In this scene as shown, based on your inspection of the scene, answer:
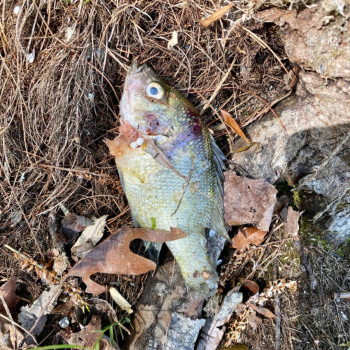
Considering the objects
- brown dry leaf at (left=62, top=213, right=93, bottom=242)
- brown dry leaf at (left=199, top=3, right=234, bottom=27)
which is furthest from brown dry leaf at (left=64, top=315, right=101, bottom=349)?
brown dry leaf at (left=199, top=3, right=234, bottom=27)

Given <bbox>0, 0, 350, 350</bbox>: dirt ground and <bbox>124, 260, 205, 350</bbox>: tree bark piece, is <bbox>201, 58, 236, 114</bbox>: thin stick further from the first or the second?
<bbox>124, 260, 205, 350</bbox>: tree bark piece

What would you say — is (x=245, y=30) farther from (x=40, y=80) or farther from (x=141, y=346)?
(x=141, y=346)

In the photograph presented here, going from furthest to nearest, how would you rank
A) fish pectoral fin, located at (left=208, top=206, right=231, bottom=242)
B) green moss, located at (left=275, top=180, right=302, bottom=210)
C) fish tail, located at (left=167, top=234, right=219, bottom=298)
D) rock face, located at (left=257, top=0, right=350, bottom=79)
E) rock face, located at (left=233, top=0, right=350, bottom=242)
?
green moss, located at (left=275, top=180, right=302, bottom=210), fish pectoral fin, located at (left=208, top=206, right=231, bottom=242), fish tail, located at (left=167, top=234, right=219, bottom=298), rock face, located at (left=233, top=0, right=350, bottom=242), rock face, located at (left=257, top=0, right=350, bottom=79)

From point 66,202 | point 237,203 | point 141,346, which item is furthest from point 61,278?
point 237,203

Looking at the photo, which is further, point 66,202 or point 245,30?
point 66,202

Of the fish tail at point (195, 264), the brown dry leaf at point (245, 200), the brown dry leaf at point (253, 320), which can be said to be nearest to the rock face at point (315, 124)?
the brown dry leaf at point (245, 200)

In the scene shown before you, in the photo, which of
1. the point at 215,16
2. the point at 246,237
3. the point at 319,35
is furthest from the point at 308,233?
the point at 215,16
